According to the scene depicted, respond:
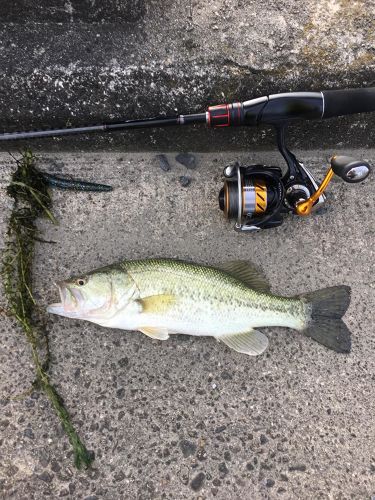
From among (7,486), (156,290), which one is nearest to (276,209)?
(156,290)

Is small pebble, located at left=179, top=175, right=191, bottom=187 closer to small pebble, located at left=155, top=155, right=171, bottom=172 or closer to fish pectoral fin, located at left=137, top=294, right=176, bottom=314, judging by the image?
small pebble, located at left=155, top=155, right=171, bottom=172

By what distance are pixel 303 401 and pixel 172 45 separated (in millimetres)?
2528

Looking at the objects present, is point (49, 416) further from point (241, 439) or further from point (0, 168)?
point (0, 168)

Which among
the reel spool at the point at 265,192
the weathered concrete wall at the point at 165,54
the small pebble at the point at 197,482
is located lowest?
the small pebble at the point at 197,482

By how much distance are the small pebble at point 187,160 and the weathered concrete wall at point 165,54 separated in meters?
0.40

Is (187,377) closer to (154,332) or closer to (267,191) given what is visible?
(154,332)

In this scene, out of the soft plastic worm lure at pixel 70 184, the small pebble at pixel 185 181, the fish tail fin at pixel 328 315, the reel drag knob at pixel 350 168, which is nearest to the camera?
Answer: the reel drag knob at pixel 350 168

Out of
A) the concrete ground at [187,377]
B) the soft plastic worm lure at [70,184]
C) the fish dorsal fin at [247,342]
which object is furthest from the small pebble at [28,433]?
the soft plastic worm lure at [70,184]

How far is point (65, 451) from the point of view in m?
2.50

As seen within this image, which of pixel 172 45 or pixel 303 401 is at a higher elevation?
pixel 172 45

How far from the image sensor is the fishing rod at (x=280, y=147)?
7.54 ft

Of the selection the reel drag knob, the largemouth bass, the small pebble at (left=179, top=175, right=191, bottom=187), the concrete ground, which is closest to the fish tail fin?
the largemouth bass

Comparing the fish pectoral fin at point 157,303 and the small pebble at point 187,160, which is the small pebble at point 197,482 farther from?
the small pebble at point 187,160

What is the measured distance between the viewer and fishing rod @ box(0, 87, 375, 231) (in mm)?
2299
